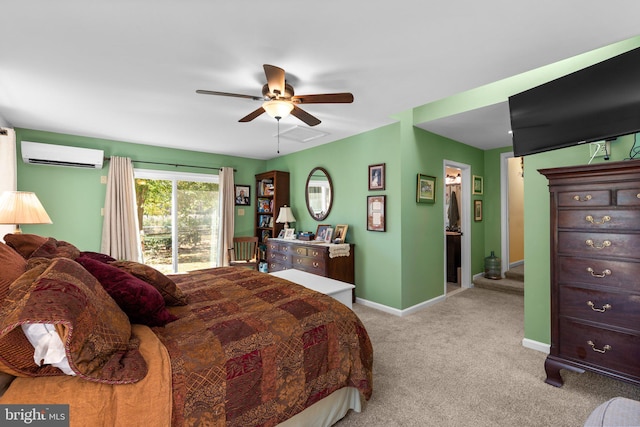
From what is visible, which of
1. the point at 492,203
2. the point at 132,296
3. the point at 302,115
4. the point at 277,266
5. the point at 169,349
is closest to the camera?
the point at 169,349

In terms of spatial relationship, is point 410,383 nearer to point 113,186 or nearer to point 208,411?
point 208,411

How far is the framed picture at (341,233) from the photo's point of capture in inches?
160

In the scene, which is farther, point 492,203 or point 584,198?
point 492,203

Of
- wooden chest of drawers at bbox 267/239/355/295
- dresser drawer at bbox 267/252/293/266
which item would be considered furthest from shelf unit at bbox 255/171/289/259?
wooden chest of drawers at bbox 267/239/355/295

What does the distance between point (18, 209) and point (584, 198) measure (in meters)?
4.80

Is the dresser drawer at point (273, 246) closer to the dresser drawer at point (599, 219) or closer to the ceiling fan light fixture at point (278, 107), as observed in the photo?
the ceiling fan light fixture at point (278, 107)

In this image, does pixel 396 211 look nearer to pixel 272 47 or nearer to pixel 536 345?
pixel 536 345

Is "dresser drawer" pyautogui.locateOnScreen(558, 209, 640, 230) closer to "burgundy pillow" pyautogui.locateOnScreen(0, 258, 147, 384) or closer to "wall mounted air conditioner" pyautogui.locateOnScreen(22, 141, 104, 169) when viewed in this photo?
"burgundy pillow" pyautogui.locateOnScreen(0, 258, 147, 384)

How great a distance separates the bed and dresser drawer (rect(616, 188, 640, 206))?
189 centimetres

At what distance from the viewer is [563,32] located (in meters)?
1.71

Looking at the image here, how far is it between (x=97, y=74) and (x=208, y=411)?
2.59 meters

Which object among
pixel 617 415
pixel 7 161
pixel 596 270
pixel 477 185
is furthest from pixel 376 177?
pixel 7 161

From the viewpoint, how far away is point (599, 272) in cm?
187

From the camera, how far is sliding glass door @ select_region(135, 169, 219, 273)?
179 inches
